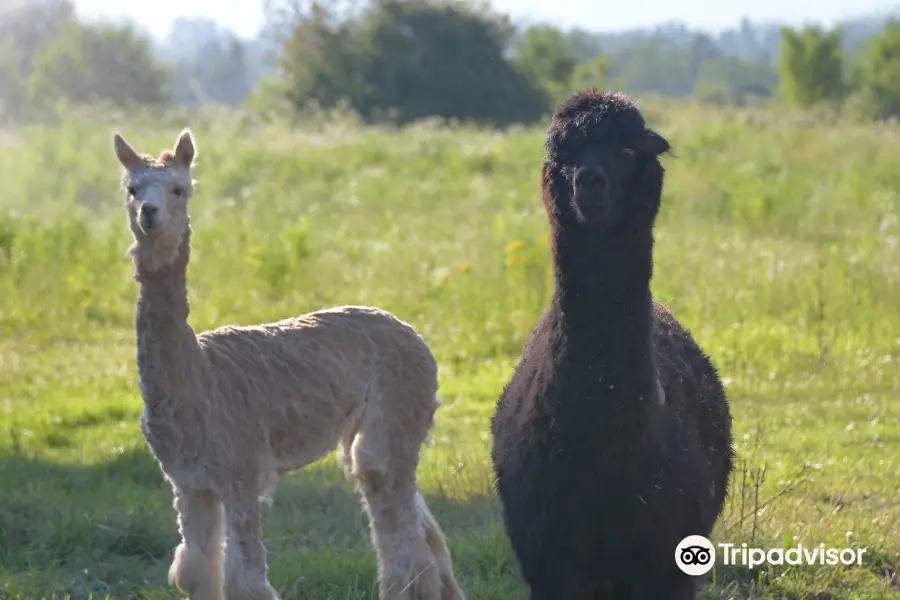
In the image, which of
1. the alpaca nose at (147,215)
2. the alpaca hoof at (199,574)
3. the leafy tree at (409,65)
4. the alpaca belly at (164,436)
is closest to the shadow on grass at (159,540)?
the alpaca hoof at (199,574)

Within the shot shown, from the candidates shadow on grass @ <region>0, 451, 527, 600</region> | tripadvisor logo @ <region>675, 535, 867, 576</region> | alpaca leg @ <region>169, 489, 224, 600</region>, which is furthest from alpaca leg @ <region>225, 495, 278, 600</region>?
tripadvisor logo @ <region>675, 535, 867, 576</region>

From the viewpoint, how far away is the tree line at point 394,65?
41500mm

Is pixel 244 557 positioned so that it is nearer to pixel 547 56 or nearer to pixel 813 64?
pixel 547 56

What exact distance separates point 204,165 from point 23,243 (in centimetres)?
995

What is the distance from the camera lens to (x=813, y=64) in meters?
52.5

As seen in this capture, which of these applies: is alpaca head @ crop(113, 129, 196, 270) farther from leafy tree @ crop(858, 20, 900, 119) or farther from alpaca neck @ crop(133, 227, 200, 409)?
leafy tree @ crop(858, 20, 900, 119)

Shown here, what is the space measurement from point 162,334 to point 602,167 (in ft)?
5.57

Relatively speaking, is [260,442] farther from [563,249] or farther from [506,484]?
[563,249]

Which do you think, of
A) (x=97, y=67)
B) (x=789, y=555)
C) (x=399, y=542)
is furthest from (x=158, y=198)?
(x=97, y=67)

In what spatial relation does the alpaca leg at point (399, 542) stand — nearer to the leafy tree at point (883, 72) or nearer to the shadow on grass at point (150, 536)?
the shadow on grass at point (150, 536)

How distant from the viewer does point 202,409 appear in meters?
4.52

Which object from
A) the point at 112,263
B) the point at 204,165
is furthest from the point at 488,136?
the point at 112,263

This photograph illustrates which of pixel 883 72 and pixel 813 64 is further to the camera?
Answer: pixel 813 64

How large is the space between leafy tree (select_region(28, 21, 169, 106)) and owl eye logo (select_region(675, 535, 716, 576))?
148 feet
